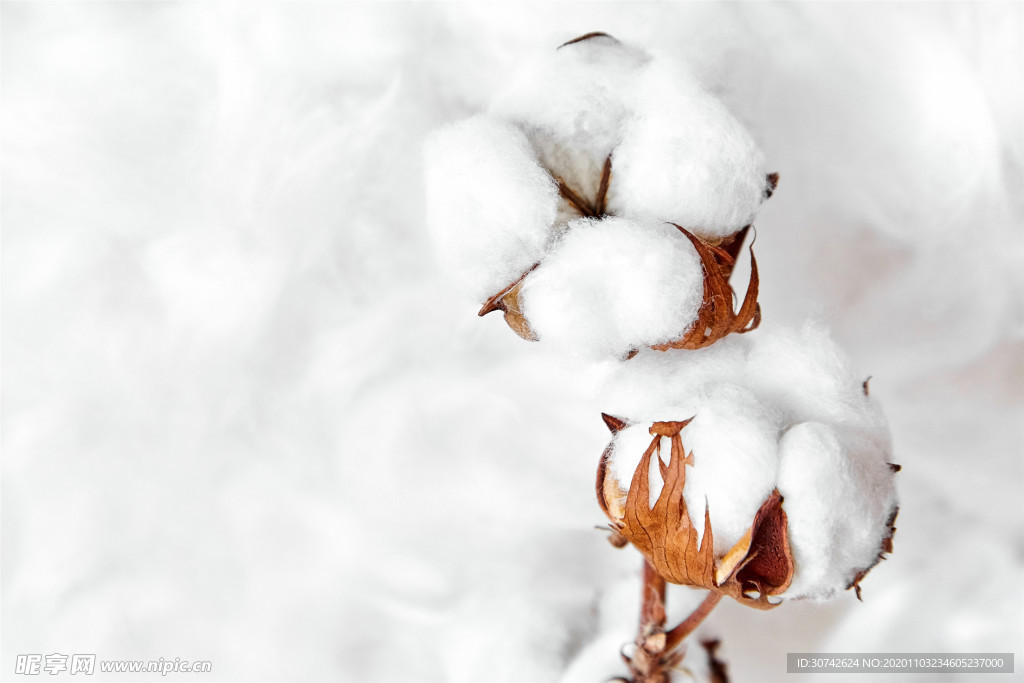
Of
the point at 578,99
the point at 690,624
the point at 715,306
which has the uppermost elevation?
the point at 578,99

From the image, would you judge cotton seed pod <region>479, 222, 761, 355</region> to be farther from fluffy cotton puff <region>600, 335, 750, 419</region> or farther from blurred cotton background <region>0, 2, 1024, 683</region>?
blurred cotton background <region>0, 2, 1024, 683</region>

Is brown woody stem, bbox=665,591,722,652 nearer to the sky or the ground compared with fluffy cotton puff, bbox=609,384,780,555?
nearer to the ground

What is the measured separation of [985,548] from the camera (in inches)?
24.3

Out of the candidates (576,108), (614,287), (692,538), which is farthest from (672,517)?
(576,108)

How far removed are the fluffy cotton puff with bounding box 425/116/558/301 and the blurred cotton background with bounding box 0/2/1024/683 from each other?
0.58 ft

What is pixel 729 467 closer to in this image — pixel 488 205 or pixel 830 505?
pixel 830 505

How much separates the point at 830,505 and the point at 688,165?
0.59 feet

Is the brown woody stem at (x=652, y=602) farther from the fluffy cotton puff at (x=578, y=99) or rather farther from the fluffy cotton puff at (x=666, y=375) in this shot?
the fluffy cotton puff at (x=578, y=99)

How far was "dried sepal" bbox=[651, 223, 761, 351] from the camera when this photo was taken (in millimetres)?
385

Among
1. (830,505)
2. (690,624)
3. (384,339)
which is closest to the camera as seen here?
(830,505)

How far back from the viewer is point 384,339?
2.04 feet

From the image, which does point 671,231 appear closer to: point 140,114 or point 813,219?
point 813,219

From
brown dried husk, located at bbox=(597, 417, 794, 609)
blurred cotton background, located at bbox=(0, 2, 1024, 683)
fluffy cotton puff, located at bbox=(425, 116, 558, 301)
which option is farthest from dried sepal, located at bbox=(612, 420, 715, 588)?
blurred cotton background, located at bbox=(0, 2, 1024, 683)

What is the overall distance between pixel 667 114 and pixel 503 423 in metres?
0.31
